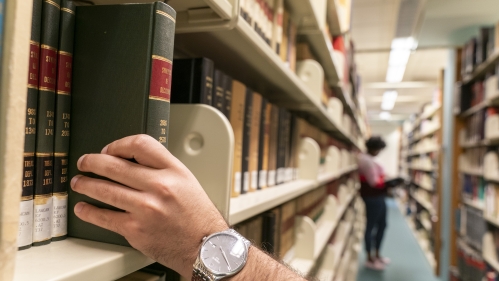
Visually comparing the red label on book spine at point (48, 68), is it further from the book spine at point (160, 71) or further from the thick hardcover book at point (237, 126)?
the thick hardcover book at point (237, 126)

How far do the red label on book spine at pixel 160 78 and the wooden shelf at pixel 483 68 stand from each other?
3086mm

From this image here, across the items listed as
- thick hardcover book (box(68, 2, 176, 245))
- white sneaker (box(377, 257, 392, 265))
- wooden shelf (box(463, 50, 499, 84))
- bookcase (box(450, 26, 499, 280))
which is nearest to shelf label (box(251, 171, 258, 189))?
thick hardcover book (box(68, 2, 176, 245))

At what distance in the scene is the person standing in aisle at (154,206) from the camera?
47cm

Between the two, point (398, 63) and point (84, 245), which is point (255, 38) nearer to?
point (84, 245)

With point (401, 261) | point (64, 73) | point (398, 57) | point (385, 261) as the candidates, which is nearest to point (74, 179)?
point (64, 73)

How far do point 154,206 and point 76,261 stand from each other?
0.11 m

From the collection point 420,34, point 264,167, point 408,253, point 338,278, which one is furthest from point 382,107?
point 264,167

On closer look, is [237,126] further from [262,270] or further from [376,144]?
[376,144]

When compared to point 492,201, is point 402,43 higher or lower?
higher

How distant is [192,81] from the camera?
0.76m

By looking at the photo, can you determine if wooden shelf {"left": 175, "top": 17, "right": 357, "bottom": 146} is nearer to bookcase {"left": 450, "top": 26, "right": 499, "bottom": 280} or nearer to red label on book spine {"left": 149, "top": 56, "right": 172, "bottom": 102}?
red label on book spine {"left": 149, "top": 56, "right": 172, "bottom": 102}

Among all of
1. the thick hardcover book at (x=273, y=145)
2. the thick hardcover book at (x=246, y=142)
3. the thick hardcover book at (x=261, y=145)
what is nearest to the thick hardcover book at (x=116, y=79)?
the thick hardcover book at (x=246, y=142)

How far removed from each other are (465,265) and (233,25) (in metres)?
3.72

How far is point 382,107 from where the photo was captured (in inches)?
456
